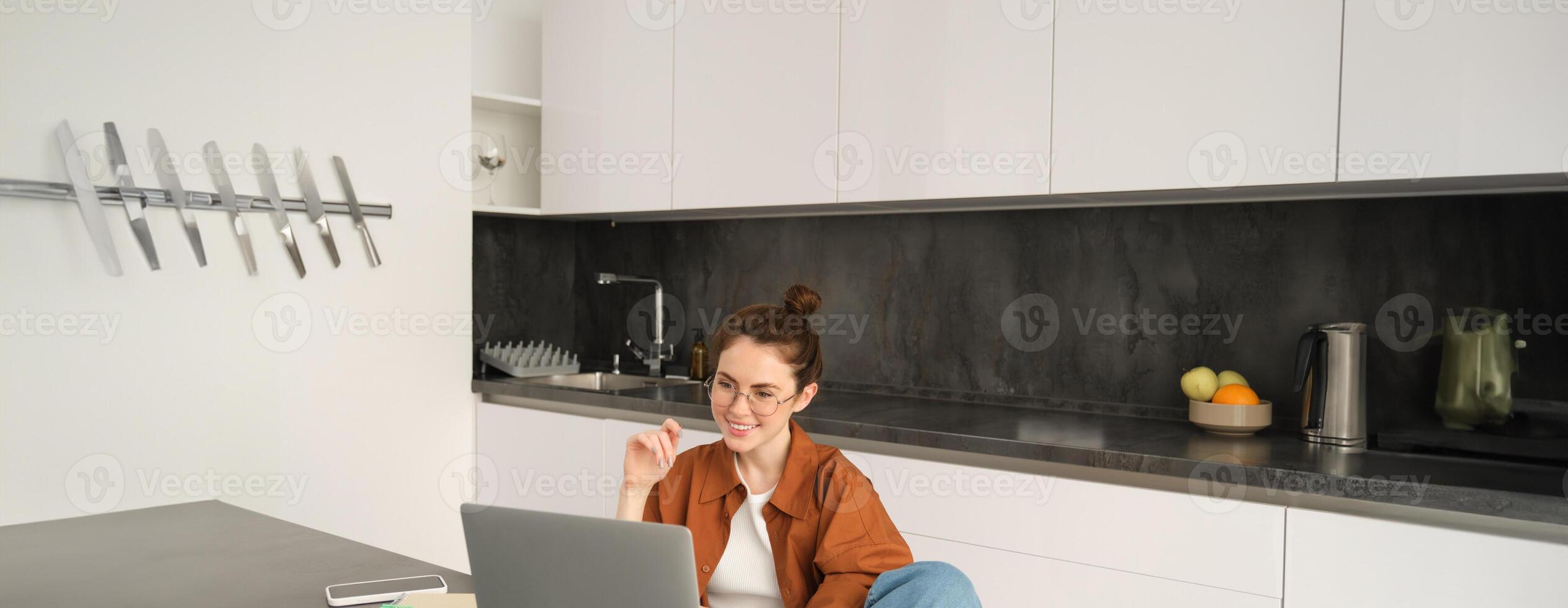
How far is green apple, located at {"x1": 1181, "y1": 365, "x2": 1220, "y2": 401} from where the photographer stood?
2318 millimetres

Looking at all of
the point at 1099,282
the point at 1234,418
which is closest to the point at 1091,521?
the point at 1234,418

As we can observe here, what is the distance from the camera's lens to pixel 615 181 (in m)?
3.14

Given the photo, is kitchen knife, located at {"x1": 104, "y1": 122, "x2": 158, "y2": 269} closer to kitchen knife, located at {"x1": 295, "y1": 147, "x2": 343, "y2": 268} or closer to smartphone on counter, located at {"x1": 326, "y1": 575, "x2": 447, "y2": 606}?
kitchen knife, located at {"x1": 295, "y1": 147, "x2": 343, "y2": 268}

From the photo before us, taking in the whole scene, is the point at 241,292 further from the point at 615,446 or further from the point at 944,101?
the point at 944,101

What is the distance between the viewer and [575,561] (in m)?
0.97

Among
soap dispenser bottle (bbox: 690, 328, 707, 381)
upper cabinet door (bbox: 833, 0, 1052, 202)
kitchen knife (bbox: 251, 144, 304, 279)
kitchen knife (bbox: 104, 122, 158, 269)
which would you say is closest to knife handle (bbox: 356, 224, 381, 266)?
kitchen knife (bbox: 251, 144, 304, 279)

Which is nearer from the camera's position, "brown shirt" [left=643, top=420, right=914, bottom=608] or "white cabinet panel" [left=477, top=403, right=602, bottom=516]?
"brown shirt" [left=643, top=420, right=914, bottom=608]

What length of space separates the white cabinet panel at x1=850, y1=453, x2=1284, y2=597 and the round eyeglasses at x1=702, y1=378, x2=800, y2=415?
0.81 meters

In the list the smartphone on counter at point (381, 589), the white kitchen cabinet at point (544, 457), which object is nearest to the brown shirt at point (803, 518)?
the smartphone on counter at point (381, 589)

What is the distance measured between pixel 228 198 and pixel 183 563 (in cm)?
132

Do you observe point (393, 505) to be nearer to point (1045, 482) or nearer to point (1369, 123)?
point (1045, 482)

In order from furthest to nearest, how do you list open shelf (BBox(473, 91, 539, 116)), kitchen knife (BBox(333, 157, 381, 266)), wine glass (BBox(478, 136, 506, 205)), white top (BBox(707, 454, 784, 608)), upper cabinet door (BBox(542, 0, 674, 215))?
1. wine glass (BBox(478, 136, 506, 205))
2. open shelf (BBox(473, 91, 539, 116))
3. upper cabinet door (BBox(542, 0, 674, 215))
4. kitchen knife (BBox(333, 157, 381, 266))
5. white top (BBox(707, 454, 784, 608))

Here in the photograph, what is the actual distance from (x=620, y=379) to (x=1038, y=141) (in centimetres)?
169

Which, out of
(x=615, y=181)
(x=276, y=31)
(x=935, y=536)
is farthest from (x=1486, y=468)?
(x=276, y=31)
